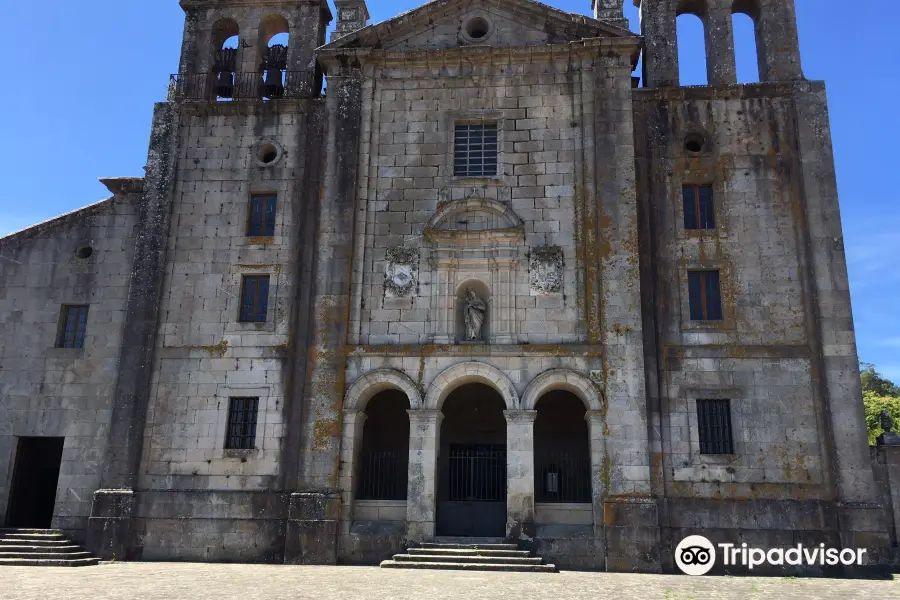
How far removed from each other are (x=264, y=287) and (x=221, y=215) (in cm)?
262

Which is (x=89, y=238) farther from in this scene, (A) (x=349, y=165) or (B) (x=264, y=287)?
(A) (x=349, y=165)

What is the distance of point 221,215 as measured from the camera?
2255 centimetres

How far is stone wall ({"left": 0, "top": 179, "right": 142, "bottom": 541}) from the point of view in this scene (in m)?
21.2

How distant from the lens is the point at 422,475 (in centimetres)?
1959

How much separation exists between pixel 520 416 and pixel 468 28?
1182 centimetres

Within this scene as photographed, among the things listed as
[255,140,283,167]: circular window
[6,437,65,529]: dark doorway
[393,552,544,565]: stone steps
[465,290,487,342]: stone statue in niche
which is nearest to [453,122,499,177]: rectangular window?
[465,290,487,342]: stone statue in niche

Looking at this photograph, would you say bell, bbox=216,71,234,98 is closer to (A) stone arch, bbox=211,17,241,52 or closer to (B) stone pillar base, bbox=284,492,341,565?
(A) stone arch, bbox=211,17,241,52

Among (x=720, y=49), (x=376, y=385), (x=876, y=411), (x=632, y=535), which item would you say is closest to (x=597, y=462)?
(x=632, y=535)

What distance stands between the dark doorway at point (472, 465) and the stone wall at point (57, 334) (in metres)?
9.59

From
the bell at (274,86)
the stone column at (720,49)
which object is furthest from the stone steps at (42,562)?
the stone column at (720,49)

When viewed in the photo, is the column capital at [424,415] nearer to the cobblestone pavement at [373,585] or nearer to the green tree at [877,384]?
the cobblestone pavement at [373,585]

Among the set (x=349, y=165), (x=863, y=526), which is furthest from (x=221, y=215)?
(x=863, y=526)

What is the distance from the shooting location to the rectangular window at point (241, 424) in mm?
20703

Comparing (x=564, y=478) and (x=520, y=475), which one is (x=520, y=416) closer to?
(x=520, y=475)
